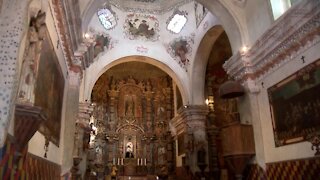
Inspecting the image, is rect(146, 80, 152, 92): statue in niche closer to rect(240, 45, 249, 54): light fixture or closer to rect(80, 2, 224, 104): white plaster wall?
rect(80, 2, 224, 104): white plaster wall

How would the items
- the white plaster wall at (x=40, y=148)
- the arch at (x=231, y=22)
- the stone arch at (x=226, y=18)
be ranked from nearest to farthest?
the white plaster wall at (x=40, y=148) → the stone arch at (x=226, y=18) → the arch at (x=231, y=22)

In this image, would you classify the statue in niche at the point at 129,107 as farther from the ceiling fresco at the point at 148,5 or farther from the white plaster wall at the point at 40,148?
the white plaster wall at the point at 40,148

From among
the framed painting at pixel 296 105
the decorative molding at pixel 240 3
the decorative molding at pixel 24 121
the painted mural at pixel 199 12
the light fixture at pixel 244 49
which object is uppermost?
the painted mural at pixel 199 12

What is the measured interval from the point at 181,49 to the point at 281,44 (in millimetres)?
7735

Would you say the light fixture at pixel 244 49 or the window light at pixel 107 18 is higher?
the window light at pixel 107 18

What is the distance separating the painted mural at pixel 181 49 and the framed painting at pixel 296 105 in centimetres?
706

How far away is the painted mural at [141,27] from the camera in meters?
14.4

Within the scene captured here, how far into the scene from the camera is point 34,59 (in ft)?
12.9

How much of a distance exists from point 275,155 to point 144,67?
13446 mm

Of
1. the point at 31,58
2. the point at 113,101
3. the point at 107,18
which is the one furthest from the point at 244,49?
the point at 113,101

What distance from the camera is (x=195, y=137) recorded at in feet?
43.6

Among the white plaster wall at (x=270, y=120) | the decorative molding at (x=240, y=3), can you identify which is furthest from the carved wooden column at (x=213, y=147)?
the decorative molding at (x=240, y=3)

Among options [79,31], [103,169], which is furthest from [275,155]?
[103,169]

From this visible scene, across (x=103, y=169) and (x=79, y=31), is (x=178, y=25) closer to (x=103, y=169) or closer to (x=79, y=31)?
(x=79, y=31)
